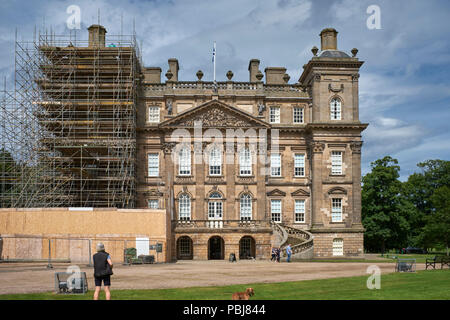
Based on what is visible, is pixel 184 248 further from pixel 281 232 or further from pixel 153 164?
pixel 281 232

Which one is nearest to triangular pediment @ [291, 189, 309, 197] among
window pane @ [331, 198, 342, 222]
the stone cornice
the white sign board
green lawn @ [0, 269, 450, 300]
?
window pane @ [331, 198, 342, 222]

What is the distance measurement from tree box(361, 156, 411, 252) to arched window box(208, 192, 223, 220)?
21588 millimetres

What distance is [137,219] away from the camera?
3862 centimetres

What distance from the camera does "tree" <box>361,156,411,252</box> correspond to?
6172cm

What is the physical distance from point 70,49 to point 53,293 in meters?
33.1

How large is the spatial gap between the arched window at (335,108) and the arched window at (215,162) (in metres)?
Result: 11.7

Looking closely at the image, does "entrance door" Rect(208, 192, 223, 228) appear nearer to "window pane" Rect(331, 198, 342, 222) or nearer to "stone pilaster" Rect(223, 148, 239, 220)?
"stone pilaster" Rect(223, 148, 239, 220)

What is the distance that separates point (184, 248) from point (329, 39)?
2518 centimetres

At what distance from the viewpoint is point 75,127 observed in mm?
45938

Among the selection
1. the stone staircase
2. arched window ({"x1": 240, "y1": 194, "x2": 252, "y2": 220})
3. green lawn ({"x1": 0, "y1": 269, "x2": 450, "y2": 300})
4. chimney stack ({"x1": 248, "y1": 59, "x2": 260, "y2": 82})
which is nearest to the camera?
green lawn ({"x1": 0, "y1": 269, "x2": 450, "y2": 300})

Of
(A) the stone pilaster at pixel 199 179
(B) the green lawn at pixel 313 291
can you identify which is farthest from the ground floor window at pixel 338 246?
(B) the green lawn at pixel 313 291

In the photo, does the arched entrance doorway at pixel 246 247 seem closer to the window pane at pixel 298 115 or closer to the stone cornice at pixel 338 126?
the stone cornice at pixel 338 126

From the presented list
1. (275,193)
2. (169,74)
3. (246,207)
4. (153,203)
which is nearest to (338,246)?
(275,193)

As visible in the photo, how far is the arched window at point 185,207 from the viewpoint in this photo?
160 feet
